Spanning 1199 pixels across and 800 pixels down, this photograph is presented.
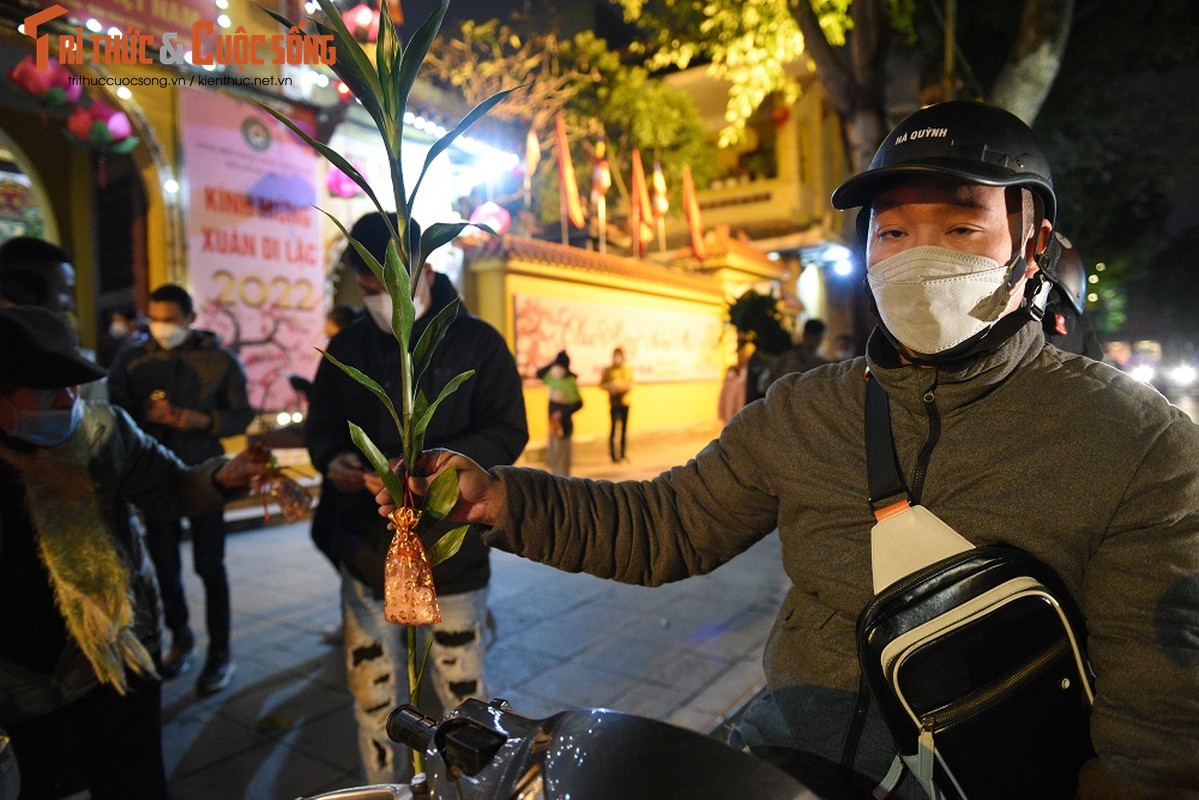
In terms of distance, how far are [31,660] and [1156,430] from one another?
106 inches

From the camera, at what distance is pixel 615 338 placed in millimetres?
14984

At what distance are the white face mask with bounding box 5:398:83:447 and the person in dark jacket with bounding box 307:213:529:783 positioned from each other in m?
0.72

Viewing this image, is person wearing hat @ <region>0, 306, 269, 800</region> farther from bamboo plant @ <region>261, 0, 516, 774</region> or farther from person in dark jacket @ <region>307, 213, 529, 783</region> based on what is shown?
bamboo plant @ <region>261, 0, 516, 774</region>

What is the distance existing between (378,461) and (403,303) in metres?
0.27

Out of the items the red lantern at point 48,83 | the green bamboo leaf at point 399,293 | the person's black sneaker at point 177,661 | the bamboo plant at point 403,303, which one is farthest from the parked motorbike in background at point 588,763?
the red lantern at point 48,83

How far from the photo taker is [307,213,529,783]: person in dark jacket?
2.60m

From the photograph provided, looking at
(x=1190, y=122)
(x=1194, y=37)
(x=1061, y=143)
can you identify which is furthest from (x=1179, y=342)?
(x=1194, y=37)

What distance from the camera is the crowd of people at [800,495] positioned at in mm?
1254

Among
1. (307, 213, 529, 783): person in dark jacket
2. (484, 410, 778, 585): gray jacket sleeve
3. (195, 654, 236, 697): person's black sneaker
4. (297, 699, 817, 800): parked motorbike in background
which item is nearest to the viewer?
(297, 699, 817, 800): parked motorbike in background

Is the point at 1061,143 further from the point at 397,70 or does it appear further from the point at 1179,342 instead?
the point at 1179,342

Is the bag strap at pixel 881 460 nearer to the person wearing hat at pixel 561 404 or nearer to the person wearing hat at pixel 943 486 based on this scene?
the person wearing hat at pixel 943 486

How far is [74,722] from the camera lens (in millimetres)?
2203

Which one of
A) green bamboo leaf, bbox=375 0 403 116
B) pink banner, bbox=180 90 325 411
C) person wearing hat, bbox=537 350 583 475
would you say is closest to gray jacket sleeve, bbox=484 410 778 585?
green bamboo leaf, bbox=375 0 403 116

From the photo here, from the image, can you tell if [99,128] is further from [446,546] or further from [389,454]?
[446,546]
